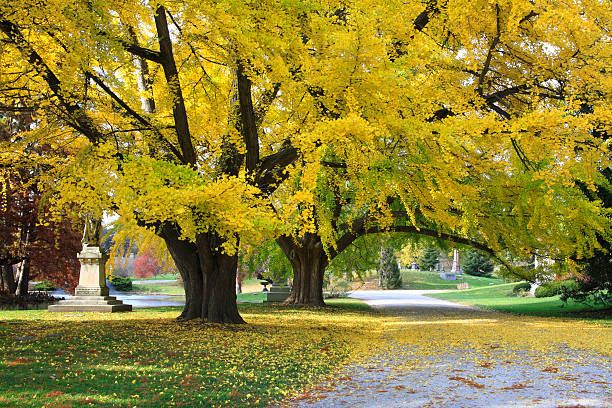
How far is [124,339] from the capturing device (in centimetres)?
818

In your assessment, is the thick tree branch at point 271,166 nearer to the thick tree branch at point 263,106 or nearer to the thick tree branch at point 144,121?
the thick tree branch at point 263,106

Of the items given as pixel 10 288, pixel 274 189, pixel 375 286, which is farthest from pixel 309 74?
pixel 375 286

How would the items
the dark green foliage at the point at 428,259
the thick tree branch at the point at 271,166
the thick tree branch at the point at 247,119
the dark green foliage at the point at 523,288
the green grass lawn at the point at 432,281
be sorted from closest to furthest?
the thick tree branch at the point at 247,119 < the thick tree branch at the point at 271,166 < the dark green foliage at the point at 523,288 < the green grass lawn at the point at 432,281 < the dark green foliage at the point at 428,259

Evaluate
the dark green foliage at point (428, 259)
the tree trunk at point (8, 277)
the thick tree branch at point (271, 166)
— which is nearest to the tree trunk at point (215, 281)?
the thick tree branch at point (271, 166)

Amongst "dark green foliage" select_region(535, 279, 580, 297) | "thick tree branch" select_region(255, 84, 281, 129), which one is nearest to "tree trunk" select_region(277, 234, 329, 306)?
"thick tree branch" select_region(255, 84, 281, 129)

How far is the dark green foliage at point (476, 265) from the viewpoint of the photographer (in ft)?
193

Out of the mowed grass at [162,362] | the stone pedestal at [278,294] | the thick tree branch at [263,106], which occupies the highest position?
the thick tree branch at [263,106]

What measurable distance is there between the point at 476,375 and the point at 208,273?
602 centimetres

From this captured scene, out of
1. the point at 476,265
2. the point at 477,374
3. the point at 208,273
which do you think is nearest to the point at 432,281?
the point at 476,265

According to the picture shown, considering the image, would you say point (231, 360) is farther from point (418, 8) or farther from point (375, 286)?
point (375, 286)

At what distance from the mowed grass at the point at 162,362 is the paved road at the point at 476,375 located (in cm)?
55

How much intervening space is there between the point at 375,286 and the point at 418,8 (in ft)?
143

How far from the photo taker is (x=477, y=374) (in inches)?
251

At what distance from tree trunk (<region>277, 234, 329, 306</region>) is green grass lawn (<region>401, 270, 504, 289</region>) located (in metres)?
31.7
